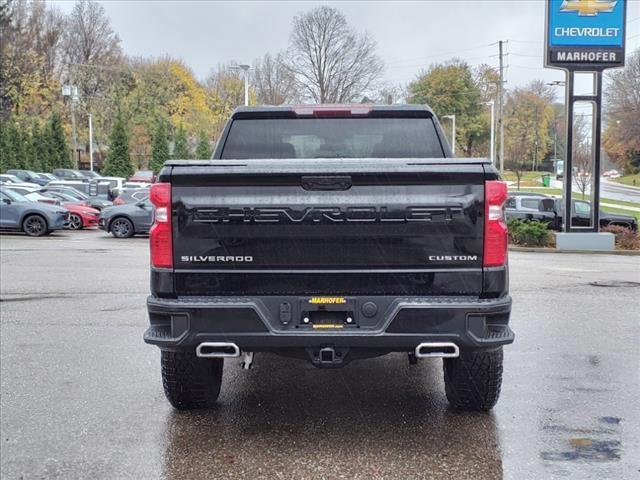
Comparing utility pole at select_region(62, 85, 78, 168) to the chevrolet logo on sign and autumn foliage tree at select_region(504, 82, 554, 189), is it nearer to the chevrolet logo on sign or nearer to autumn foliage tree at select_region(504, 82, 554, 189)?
autumn foliage tree at select_region(504, 82, 554, 189)

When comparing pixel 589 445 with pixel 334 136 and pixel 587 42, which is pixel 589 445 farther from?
pixel 587 42

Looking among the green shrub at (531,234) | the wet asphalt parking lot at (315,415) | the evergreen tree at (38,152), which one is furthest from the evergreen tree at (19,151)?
the wet asphalt parking lot at (315,415)

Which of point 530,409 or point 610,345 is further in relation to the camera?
point 610,345

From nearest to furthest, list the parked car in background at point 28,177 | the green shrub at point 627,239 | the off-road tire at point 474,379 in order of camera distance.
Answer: the off-road tire at point 474,379, the green shrub at point 627,239, the parked car in background at point 28,177

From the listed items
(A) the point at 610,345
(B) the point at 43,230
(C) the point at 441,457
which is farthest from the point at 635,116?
(C) the point at 441,457

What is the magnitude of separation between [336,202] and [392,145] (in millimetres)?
1756

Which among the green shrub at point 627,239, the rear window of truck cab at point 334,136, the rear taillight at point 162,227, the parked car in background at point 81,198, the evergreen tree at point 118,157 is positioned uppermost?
the evergreen tree at point 118,157

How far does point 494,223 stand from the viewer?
3.79 meters

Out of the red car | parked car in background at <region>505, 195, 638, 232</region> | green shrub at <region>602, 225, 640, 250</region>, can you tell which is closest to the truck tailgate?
green shrub at <region>602, 225, 640, 250</region>

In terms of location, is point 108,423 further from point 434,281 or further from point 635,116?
point 635,116

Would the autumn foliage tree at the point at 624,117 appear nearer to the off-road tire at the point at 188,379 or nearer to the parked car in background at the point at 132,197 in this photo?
the parked car in background at the point at 132,197

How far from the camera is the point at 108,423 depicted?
469 cm

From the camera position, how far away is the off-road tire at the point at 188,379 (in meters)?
4.54

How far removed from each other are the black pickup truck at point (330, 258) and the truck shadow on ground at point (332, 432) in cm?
66
